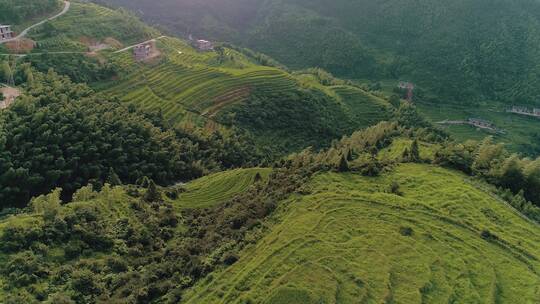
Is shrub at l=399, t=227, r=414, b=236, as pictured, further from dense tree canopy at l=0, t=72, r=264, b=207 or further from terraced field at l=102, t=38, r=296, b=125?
terraced field at l=102, t=38, r=296, b=125

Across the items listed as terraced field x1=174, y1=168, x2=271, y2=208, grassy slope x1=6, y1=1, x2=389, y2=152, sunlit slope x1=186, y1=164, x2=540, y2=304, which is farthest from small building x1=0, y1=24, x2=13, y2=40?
sunlit slope x1=186, y1=164, x2=540, y2=304

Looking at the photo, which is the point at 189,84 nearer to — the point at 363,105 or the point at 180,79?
the point at 180,79

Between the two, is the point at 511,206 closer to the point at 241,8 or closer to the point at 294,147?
the point at 294,147

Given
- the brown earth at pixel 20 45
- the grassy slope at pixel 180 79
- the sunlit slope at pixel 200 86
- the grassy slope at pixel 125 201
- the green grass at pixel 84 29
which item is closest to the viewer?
the grassy slope at pixel 125 201

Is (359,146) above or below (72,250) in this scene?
above

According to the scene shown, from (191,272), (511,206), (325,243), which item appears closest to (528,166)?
(511,206)

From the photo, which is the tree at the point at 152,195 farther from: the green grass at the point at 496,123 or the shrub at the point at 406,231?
the green grass at the point at 496,123

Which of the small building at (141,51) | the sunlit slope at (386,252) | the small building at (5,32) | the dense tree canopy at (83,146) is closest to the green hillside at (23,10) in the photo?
the small building at (5,32)
